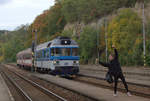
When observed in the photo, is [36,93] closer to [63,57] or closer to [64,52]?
[63,57]

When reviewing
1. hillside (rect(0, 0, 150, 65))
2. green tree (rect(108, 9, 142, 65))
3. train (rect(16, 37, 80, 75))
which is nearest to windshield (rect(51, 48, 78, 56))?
train (rect(16, 37, 80, 75))

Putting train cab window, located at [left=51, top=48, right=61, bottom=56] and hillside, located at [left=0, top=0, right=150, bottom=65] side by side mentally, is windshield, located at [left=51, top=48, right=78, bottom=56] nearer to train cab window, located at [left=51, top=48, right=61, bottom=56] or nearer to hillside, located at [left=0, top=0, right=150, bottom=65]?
train cab window, located at [left=51, top=48, right=61, bottom=56]

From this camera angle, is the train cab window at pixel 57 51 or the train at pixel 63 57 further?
the train cab window at pixel 57 51

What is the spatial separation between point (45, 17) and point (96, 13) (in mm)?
35915

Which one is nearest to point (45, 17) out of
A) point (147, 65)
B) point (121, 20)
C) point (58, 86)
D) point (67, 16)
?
point (67, 16)

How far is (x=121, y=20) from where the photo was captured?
4250 centimetres

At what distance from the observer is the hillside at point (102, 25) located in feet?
133

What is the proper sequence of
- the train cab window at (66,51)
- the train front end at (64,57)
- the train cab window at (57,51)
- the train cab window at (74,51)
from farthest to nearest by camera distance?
the train cab window at (74,51) < the train cab window at (66,51) < the train cab window at (57,51) < the train front end at (64,57)

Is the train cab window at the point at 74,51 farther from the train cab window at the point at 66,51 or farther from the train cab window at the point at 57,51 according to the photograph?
the train cab window at the point at 57,51

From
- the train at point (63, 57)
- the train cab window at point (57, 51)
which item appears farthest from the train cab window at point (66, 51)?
the train cab window at point (57, 51)

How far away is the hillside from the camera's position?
133 feet

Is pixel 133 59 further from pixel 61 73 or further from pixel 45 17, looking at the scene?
pixel 45 17

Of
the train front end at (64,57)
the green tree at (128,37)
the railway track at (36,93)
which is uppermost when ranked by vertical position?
the green tree at (128,37)

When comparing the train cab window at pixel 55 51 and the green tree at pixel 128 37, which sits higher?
the green tree at pixel 128 37
